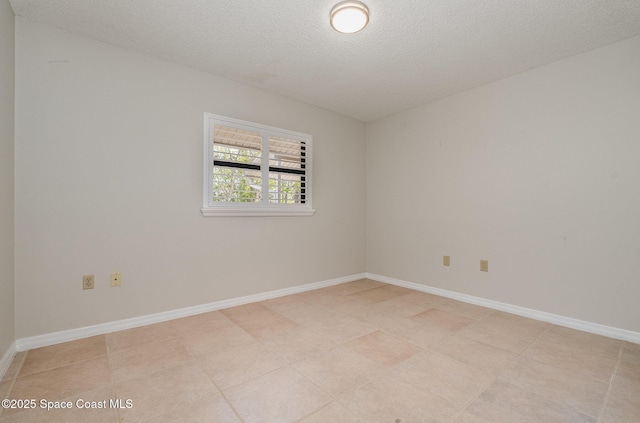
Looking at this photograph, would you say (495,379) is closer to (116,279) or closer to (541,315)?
(541,315)

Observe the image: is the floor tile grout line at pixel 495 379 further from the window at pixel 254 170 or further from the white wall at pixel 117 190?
the window at pixel 254 170

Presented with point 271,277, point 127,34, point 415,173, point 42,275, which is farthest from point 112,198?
point 415,173

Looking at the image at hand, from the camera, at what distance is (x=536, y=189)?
→ 267 centimetres

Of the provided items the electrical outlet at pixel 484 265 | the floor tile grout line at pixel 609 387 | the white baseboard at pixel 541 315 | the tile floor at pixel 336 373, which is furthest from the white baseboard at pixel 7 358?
the electrical outlet at pixel 484 265

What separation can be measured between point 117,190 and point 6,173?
2.06 ft

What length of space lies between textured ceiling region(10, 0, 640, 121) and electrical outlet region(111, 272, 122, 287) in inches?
74.8

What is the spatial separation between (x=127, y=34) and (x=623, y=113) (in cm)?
394

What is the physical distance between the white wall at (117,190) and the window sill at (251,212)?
81 millimetres

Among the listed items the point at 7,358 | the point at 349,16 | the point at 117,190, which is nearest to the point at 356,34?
the point at 349,16

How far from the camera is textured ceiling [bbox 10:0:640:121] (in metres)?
1.93

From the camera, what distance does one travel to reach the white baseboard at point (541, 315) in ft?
7.30

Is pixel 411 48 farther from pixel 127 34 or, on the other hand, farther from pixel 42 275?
pixel 42 275

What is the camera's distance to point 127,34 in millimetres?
2227

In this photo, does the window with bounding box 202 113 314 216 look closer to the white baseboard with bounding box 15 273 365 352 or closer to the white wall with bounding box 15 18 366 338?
the white wall with bounding box 15 18 366 338
